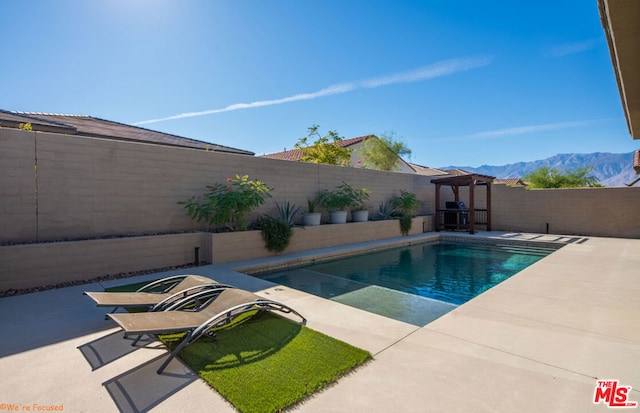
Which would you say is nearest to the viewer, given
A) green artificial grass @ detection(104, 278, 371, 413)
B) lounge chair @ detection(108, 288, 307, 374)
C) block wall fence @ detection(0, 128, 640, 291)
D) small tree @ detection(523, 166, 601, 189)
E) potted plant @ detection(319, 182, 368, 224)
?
green artificial grass @ detection(104, 278, 371, 413)

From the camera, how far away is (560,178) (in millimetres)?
22609

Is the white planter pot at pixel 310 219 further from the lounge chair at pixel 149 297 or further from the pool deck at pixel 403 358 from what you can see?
the lounge chair at pixel 149 297

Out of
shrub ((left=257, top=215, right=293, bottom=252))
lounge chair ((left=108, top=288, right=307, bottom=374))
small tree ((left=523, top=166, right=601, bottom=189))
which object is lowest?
lounge chair ((left=108, top=288, right=307, bottom=374))

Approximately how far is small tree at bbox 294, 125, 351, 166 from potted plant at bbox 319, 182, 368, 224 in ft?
20.1

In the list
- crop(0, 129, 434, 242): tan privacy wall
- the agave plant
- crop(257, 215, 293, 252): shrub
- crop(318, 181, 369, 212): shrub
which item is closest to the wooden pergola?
the agave plant

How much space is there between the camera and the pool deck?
2154 mm

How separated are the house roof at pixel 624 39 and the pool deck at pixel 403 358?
2.68m

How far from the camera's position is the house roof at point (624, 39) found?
2072 millimetres

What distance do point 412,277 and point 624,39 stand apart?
5.21 m

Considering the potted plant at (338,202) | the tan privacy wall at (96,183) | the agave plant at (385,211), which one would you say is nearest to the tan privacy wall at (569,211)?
the agave plant at (385,211)

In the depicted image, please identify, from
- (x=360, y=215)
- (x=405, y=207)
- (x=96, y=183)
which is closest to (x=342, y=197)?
(x=360, y=215)

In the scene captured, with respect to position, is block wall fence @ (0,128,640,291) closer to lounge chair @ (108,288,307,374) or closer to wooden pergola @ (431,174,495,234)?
lounge chair @ (108,288,307,374)

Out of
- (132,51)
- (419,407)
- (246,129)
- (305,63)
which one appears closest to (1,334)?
(419,407)

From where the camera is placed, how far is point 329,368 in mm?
2539
